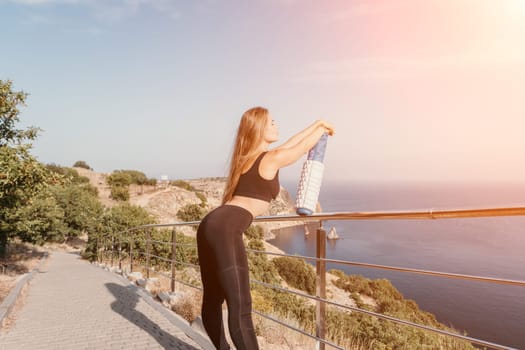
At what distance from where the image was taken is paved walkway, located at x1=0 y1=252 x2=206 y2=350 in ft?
12.8

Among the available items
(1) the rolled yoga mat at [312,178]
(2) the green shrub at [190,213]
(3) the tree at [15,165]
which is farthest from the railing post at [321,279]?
(2) the green shrub at [190,213]

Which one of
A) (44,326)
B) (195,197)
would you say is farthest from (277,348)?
(195,197)

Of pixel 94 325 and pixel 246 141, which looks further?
pixel 94 325

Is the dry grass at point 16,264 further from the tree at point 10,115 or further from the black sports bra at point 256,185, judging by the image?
the black sports bra at point 256,185

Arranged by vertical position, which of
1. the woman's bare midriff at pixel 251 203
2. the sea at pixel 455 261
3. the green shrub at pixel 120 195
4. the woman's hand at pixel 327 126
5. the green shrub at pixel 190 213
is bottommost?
the sea at pixel 455 261

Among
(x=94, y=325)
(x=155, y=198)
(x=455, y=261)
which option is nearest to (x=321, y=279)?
(x=94, y=325)

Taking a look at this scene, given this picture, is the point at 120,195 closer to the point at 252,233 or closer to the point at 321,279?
the point at 252,233

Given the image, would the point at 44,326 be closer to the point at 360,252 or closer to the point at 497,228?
the point at 360,252

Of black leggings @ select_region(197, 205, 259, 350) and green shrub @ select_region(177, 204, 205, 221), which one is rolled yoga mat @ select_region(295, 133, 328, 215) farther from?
green shrub @ select_region(177, 204, 205, 221)

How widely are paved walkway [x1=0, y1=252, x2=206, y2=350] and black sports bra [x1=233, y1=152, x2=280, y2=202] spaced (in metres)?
2.09

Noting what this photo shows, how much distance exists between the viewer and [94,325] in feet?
15.0

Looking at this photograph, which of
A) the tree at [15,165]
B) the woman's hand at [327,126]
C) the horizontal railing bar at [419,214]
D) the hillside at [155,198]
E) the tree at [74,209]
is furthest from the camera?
the hillside at [155,198]

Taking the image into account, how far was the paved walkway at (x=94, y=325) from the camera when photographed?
12.8 ft

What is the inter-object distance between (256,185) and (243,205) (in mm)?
145
